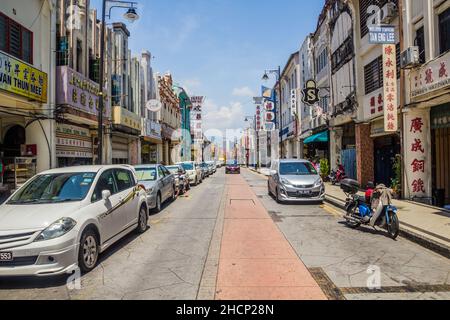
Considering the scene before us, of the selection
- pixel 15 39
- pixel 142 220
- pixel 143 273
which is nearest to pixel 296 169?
pixel 142 220

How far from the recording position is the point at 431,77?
1112 centimetres

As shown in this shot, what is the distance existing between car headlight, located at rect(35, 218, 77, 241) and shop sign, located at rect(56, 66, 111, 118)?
10.8 metres

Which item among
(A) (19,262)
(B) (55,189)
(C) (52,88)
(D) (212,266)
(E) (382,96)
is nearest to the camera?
(A) (19,262)

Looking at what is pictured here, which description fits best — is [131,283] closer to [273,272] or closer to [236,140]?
[273,272]

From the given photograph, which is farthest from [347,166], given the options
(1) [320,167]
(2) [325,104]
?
(2) [325,104]

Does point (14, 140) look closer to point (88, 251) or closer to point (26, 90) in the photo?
point (26, 90)

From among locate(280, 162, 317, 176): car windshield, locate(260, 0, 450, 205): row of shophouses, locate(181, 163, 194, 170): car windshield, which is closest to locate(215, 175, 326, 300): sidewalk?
locate(280, 162, 317, 176): car windshield

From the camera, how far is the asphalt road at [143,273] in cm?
473

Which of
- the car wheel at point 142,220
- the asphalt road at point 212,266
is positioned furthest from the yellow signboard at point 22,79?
the asphalt road at point 212,266

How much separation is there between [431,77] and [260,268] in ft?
30.1

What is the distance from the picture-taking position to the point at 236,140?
14662 centimetres

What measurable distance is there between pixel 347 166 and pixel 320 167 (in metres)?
2.77

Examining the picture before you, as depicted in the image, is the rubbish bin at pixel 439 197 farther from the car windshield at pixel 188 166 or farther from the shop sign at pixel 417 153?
the car windshield at pixel 188 166

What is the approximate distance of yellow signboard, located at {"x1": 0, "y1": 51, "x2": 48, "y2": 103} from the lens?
1110 centimetres
